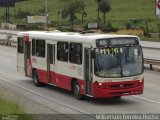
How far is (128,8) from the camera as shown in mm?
134500

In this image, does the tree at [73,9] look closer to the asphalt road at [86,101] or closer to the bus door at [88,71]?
the asphalt road at [86,101]

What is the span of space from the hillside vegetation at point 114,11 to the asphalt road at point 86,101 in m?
76.7

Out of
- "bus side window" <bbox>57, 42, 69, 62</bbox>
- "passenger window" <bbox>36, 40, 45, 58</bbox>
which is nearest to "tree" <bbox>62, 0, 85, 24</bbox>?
"passenger window" <bbox>36, 40, 45, 58</bbox>

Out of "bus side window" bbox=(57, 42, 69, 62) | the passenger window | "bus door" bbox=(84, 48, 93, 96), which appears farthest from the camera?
the passenger window

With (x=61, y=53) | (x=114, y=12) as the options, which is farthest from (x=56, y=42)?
(x=114, y=12)

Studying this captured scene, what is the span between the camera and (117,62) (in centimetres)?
1838

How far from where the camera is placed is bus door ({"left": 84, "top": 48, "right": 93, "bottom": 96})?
1847 centimetres

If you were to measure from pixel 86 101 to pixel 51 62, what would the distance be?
367cm

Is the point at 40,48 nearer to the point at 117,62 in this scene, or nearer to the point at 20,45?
the point at 20,45

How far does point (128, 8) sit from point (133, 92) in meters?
117

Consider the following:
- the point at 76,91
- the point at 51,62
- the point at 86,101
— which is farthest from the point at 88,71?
the point at 51,62

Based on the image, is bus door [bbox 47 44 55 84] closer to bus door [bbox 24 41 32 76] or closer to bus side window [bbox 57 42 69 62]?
bus side window [bbox 57 42 69 62]

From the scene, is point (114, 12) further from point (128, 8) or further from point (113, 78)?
point (113, 78)

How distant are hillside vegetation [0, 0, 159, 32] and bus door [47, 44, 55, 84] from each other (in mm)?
78266
